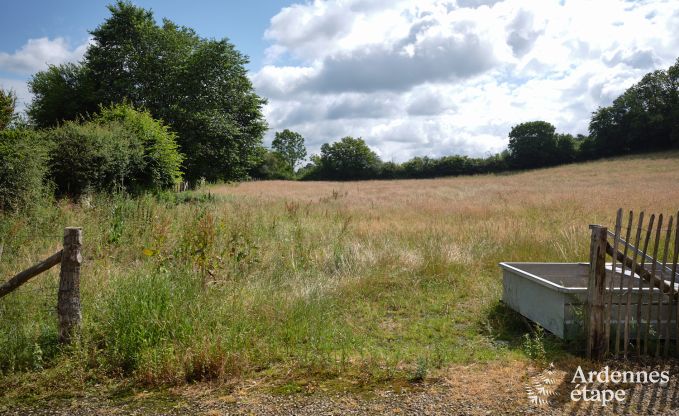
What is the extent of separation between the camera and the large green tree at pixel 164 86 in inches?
1039

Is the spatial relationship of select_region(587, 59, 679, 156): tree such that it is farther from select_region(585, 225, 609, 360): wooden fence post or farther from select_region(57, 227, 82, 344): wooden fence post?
select_region(57, 227, 82, 344): wooden fence post

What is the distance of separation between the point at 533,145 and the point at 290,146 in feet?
177

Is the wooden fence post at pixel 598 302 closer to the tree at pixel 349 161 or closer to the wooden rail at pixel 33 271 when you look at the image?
the wooden rail at pixel 33 271

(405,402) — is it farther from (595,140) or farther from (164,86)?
(595,140)

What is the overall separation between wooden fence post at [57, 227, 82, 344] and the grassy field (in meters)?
0.16

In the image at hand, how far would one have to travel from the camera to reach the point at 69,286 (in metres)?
4.78

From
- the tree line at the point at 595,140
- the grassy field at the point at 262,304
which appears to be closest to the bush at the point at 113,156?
the grassy field at the point at 262,304

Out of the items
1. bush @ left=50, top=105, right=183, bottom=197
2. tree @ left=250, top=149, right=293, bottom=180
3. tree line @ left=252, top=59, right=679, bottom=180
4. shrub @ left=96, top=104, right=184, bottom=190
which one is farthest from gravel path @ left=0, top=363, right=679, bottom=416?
tree @ left=250, top=149, right=293, bottom=180

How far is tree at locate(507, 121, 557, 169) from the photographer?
6431cm

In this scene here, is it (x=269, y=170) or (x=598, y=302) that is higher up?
(x=269, y=170)

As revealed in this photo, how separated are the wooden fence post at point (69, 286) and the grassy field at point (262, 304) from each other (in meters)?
0.16

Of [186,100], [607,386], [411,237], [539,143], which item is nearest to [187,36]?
[186,100]

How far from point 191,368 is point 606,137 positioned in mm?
70639

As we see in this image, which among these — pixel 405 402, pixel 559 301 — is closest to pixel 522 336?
pixel 559 301
